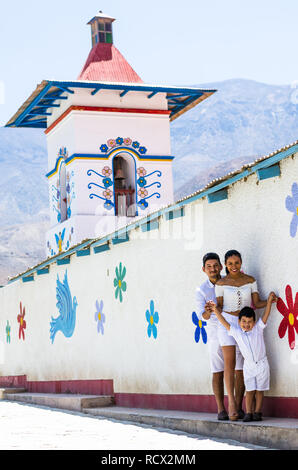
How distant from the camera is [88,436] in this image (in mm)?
8906

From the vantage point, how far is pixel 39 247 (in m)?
93.1

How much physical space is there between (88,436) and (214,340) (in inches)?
64.7

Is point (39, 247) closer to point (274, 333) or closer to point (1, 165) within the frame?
point (1, 165)

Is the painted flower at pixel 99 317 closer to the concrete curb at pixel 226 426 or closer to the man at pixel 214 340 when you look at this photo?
the concrete curb at pixel 226 426

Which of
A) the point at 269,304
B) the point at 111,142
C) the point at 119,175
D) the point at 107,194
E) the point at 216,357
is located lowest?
the point at 216,357

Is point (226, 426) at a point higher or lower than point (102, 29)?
lower

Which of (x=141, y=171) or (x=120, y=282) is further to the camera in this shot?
(x=141, y=171)

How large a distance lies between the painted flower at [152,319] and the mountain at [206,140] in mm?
122115

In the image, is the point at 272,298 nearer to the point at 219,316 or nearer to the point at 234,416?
the point at 219,316

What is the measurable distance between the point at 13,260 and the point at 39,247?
1312cm

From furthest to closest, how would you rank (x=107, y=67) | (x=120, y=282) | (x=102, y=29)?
(x=102, y=29) → (x=107, y=67) → (x=120, y=282)

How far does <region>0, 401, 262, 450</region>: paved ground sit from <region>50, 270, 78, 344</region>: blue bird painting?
9.39ft

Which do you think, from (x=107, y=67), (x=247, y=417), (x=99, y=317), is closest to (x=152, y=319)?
(x=99, y=317)

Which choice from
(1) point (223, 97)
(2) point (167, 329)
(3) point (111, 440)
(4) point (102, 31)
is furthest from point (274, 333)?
(1) point (223, 97)
